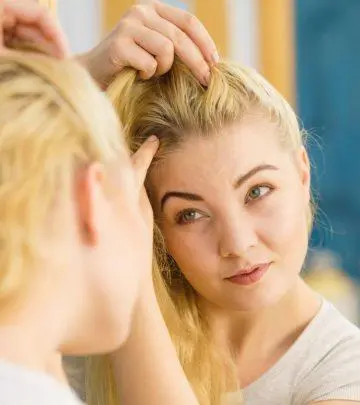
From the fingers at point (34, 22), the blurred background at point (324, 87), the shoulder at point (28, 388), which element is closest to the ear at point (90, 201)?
the shoulder at point (28, 388)

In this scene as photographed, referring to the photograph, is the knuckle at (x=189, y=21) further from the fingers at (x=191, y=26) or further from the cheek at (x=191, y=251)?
the cheek at (x=191, y=251)

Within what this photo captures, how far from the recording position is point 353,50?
2619 mm

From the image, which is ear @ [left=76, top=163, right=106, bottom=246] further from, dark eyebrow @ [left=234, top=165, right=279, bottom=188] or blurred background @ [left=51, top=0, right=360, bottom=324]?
blurred background @ [left=51, top=0, right=360, bottom=324]

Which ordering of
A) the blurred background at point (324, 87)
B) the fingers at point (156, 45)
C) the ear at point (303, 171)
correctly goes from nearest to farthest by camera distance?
the fingers at point (156, 45) → the ear at point (303, 171) → the blurred background at point (324, 87)

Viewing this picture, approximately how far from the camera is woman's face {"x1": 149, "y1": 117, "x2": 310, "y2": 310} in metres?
0.98

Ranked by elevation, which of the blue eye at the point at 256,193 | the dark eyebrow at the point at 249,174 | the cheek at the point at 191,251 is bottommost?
the cheek at the point at 191,251

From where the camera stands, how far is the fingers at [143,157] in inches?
38.4

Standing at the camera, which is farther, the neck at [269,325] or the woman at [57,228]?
the neck at [269,325]

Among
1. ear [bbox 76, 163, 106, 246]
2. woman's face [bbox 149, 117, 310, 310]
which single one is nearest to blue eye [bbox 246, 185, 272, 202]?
woman's face [bbox 149, 117, 310, 310]

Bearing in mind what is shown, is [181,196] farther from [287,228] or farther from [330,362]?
[330,362]

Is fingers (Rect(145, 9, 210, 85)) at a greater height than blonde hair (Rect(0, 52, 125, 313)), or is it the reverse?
fingers (Rect(145, 9, 210, 85))

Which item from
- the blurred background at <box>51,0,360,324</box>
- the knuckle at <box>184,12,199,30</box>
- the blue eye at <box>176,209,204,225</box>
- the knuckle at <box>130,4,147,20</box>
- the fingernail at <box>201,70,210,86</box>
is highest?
the blurred background at <box>51,0,360,324</box>

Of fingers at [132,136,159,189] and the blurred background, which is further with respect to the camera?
the blurred background

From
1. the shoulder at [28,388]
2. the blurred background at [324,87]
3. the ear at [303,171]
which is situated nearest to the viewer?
the shoulder at [28,388]
